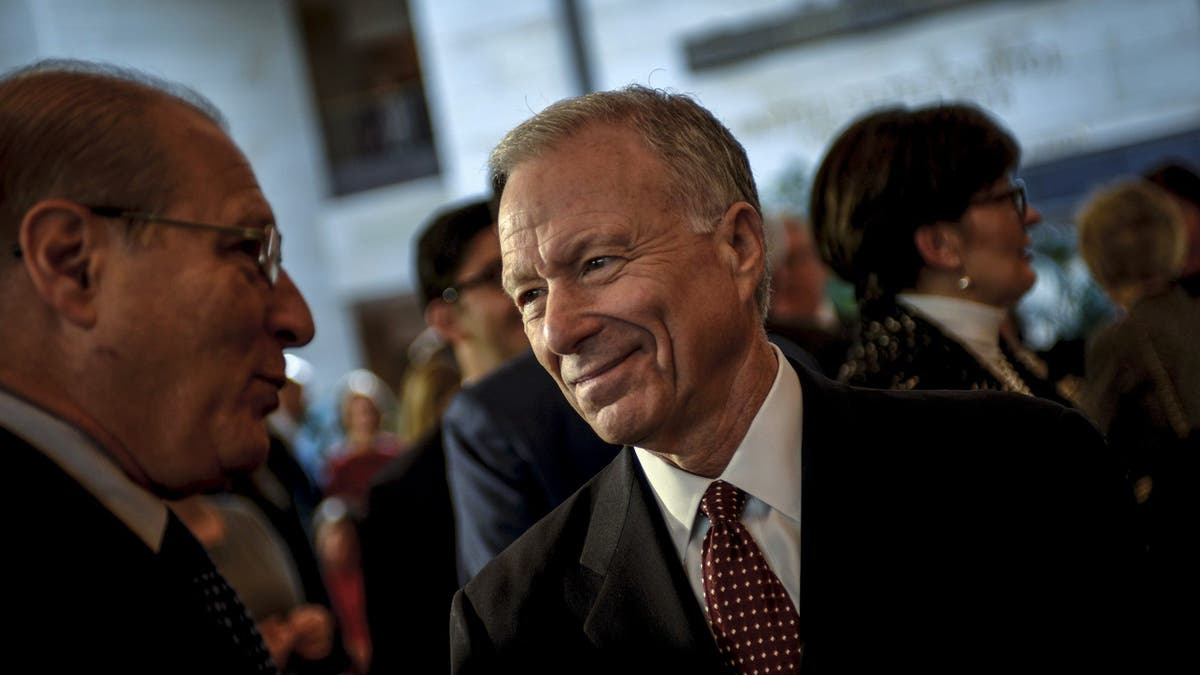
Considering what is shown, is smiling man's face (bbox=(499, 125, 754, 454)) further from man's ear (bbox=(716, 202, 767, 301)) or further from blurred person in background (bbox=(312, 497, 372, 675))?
blurred person in background (bbox=(312, 497, 372, 675))

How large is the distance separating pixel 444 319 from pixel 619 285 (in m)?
1.96

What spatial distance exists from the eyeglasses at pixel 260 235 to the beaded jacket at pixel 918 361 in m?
0.96

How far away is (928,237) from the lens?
2.13 m

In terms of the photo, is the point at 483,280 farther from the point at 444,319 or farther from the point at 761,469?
the point at 761,469

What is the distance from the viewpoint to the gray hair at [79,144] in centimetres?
153

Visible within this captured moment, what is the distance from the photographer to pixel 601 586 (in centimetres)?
168

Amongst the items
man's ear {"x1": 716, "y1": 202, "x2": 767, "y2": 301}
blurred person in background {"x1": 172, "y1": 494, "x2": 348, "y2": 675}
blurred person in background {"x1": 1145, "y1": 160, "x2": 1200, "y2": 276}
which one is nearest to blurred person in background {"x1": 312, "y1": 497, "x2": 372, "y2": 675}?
blurred person in background {"x1": 172, "y1": 494, "x2": 348, "y2": 675}

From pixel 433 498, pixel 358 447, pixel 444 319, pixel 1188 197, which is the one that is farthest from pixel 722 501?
pixel 358 447

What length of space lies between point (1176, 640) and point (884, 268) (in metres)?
0.82

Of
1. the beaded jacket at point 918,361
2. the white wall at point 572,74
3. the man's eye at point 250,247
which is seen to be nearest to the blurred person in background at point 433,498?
the beaded jacket at point 918,361

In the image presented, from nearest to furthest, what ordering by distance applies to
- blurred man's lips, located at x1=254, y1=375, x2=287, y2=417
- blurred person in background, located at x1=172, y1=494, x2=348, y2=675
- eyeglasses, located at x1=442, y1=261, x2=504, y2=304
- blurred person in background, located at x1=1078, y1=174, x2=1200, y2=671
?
blurred man's lips, located at x1=254, y1=375, x2=287, y2=417
blurred person in background, located at x1=1078, y1=174, x2=1200, y2=671
blurred person in background, located at x1=172, y1=494, x2=348, y2=675
eyeglasses, located at x1=442, y1=261, x2=504, y2=304

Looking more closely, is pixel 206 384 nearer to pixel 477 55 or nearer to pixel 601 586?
pixel 601 586

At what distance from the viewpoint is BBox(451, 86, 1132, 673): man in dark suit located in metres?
1.54

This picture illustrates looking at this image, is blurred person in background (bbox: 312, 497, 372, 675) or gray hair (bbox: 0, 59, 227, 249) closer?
gray hair (bbox: 0, 59, 227, 249)
